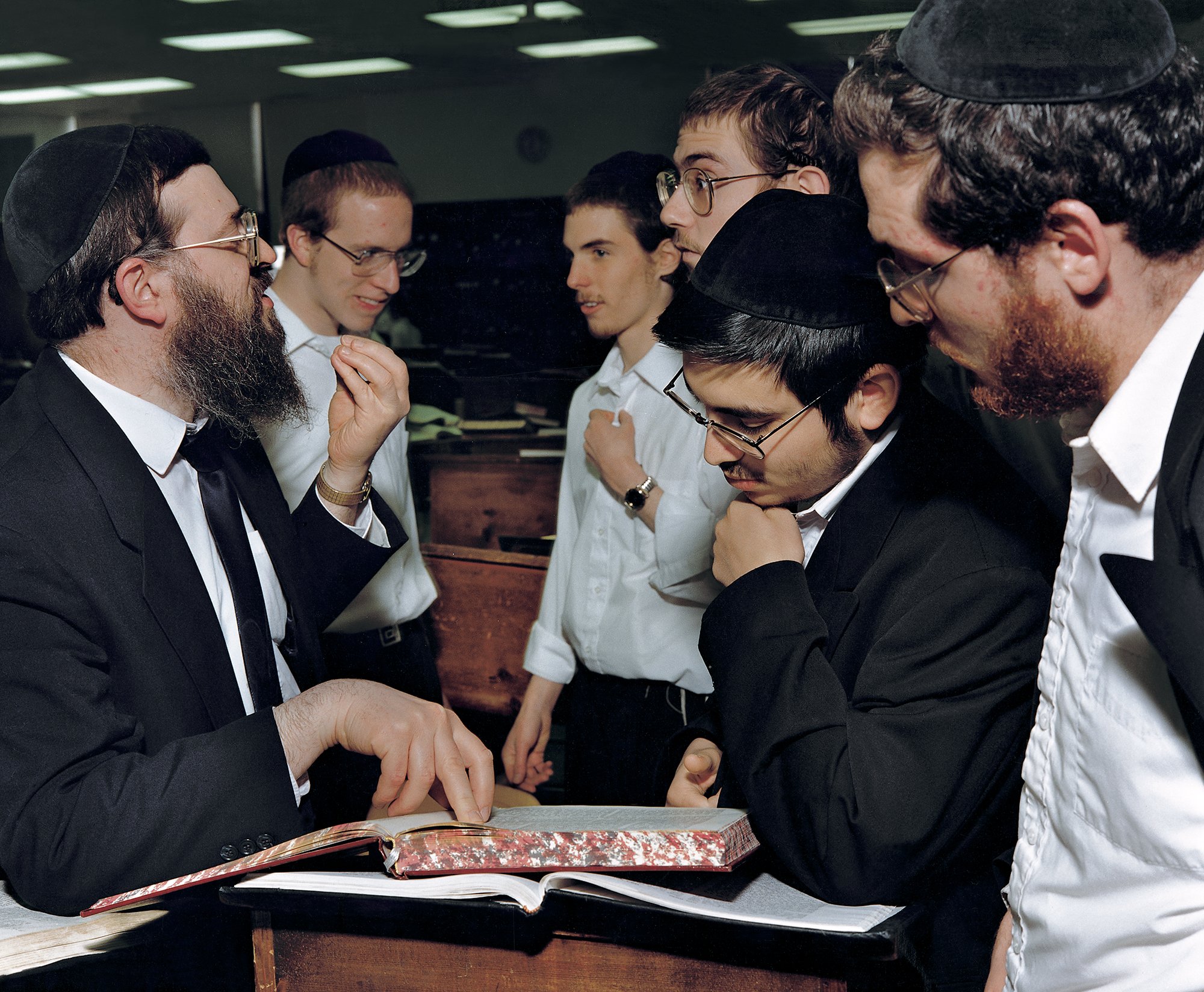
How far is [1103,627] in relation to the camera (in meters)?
0.98

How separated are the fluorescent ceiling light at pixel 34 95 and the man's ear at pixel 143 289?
2042 mm

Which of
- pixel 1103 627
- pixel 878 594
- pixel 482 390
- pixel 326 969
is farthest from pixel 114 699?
pixel 482 390

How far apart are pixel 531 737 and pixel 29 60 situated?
2.83 m

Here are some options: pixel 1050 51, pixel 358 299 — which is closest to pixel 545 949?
pixel 1050 51

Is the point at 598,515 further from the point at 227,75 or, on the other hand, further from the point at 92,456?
the point at 227,75

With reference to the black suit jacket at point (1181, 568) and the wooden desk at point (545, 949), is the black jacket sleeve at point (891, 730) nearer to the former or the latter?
the wooden desk at point (545, 949)

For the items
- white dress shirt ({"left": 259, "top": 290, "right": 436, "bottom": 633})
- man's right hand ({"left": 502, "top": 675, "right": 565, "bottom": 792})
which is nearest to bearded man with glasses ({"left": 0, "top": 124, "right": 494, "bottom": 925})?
white dress shirt ({"left": 259, "top": 290, "right": 436, "bottom": 633})

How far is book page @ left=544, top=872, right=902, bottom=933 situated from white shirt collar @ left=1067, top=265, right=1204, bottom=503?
0.50 m

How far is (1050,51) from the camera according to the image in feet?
3.11

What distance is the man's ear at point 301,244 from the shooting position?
281cm

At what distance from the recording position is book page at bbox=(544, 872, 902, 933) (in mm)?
986

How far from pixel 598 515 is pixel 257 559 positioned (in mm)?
912

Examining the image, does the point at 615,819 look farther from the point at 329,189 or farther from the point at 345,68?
the point at 345,68

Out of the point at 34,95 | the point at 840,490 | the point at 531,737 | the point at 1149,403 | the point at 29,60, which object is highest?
the point at 29,60
